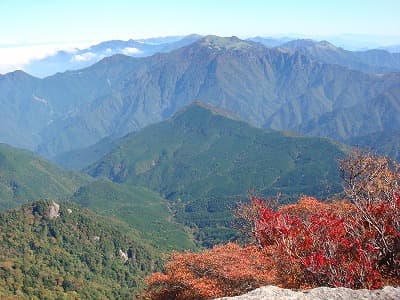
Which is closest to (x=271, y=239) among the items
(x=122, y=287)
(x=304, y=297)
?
(x=304, y=297)

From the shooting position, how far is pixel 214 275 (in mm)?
46750

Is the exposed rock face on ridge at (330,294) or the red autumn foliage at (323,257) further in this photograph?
the red autumn foliage at (323,257)

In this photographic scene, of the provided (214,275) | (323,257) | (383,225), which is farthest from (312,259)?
(214,275)

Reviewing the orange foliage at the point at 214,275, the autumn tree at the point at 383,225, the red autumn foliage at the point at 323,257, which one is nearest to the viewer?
the red autumn foliage at the point at 323,257

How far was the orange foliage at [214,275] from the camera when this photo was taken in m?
43.4

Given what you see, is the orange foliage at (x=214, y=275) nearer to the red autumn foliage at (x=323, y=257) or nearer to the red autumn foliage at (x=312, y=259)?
the red autumn foliage at (x=312, y=259)

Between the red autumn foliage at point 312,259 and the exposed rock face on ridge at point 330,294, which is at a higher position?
the exposed rock face on ridge at point 330,294

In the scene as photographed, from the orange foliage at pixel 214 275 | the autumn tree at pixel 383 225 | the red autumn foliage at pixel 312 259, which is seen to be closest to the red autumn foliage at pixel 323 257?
Answer: the red autumn foliage at pixel 312 259

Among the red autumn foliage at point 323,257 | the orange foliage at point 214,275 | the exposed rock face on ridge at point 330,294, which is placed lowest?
the orange foliage at point 214,275

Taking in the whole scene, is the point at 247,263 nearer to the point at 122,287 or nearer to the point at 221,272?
the point at 221,272

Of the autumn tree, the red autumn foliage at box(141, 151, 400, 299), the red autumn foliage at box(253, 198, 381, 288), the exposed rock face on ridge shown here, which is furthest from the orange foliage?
the autumn tree

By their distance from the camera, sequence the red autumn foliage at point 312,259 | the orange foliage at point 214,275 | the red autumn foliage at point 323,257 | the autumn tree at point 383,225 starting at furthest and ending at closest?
the orange foliage at point 214,275, the autumn tree at point 383,225, the red autumn foliage at point 312,259, the red autumn foliage at point 323,257

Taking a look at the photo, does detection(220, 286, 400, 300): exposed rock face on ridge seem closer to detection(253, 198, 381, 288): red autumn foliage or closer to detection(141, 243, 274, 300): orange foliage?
detection(253, 198, 381, 288): red autumn foliage

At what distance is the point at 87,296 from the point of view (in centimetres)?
16625
